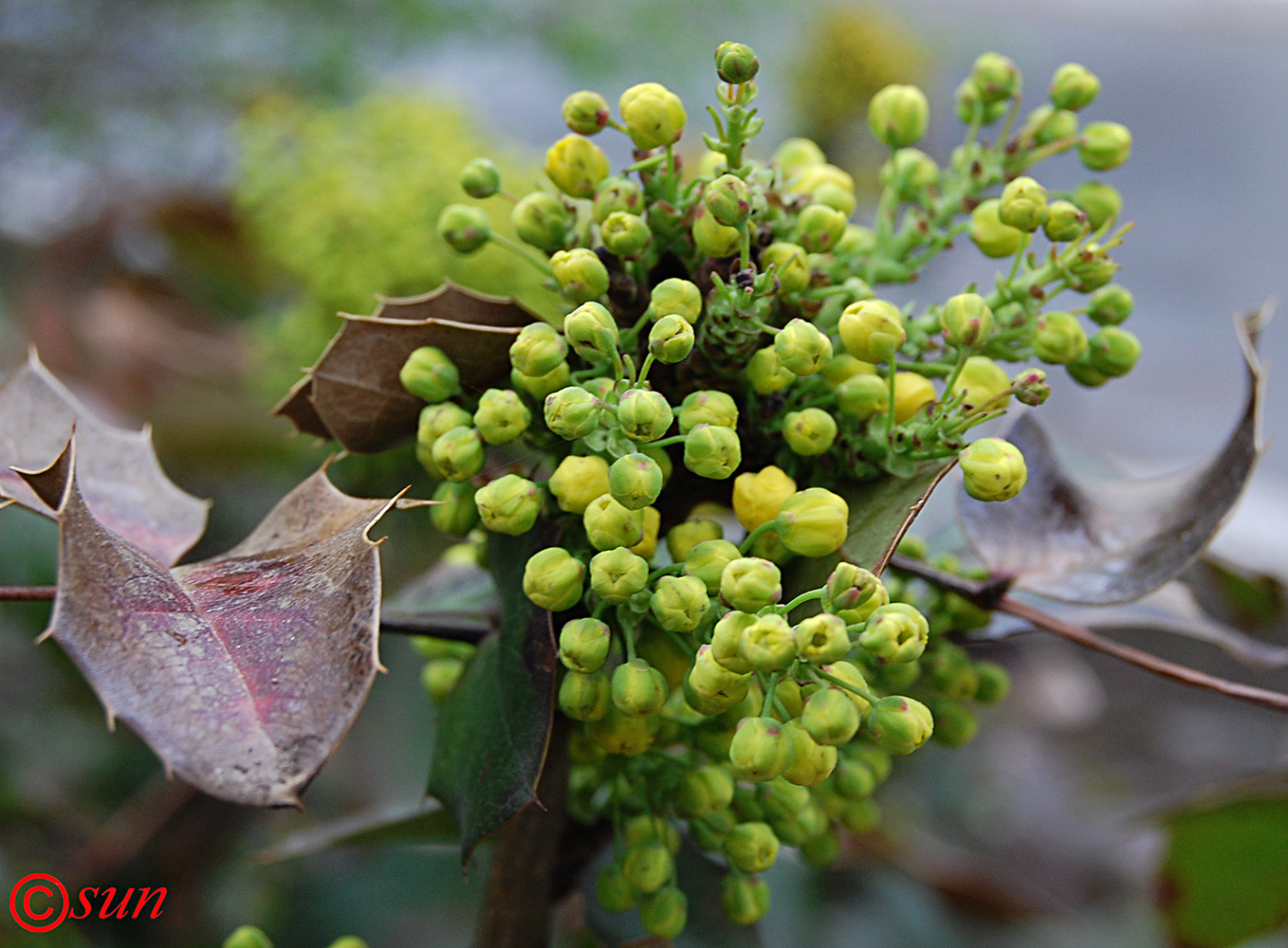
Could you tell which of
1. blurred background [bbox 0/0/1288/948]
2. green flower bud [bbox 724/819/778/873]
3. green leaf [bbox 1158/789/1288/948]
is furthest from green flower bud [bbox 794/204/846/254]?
green leaf [bbox 1158/789/1288/948]

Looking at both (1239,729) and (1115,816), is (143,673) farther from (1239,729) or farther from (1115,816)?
(1239,729)

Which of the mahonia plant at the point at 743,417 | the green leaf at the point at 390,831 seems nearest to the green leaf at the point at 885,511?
the mahonia plant at the point at 743,417

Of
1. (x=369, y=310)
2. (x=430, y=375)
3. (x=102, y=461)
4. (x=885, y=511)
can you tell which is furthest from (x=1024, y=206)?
(x=369, y=310)

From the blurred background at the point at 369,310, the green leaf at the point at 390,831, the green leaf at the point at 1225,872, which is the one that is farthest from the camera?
the blurred background at the point at 369,310

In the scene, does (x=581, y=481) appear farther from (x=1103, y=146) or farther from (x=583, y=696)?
(x=1103, y=146)

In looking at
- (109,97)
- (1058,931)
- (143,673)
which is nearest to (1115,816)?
(1058,931)

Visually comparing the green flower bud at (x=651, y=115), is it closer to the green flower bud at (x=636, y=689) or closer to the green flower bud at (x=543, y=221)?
the green flower bud at (x=543, y=221)
